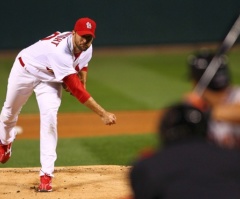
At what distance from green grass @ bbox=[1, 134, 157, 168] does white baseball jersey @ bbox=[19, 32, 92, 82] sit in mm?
1578

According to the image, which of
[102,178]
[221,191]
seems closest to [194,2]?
[102,178]

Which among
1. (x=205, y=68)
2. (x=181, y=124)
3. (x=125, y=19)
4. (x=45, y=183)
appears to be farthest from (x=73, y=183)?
(x=125, y=19)

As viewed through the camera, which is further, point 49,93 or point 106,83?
point 106,83

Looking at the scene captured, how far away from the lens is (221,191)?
2.78m

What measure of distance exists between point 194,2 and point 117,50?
7.22 feet

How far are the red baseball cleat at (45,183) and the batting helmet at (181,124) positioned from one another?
4183 mm

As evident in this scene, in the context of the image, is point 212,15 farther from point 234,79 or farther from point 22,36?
point 22,36

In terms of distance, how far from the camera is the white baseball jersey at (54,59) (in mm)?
6953

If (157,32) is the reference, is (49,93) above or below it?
above

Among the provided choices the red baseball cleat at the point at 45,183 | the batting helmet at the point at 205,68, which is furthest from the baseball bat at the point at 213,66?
the red baseball cleat at the point at 45,183

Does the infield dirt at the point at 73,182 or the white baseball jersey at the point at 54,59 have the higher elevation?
the white baseball jersey at the point at 54,59

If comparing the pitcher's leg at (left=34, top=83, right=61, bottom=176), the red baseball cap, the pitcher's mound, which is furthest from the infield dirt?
the red baseball cap

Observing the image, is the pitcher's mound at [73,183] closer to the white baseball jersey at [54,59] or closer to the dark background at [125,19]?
the white baseball jersey at [54,59]

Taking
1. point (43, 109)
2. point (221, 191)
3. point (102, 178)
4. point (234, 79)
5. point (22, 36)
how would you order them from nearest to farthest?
point (221, 191) < point (43, 109) < point (102, 178) < point (234, 79) < point (22, 36)
